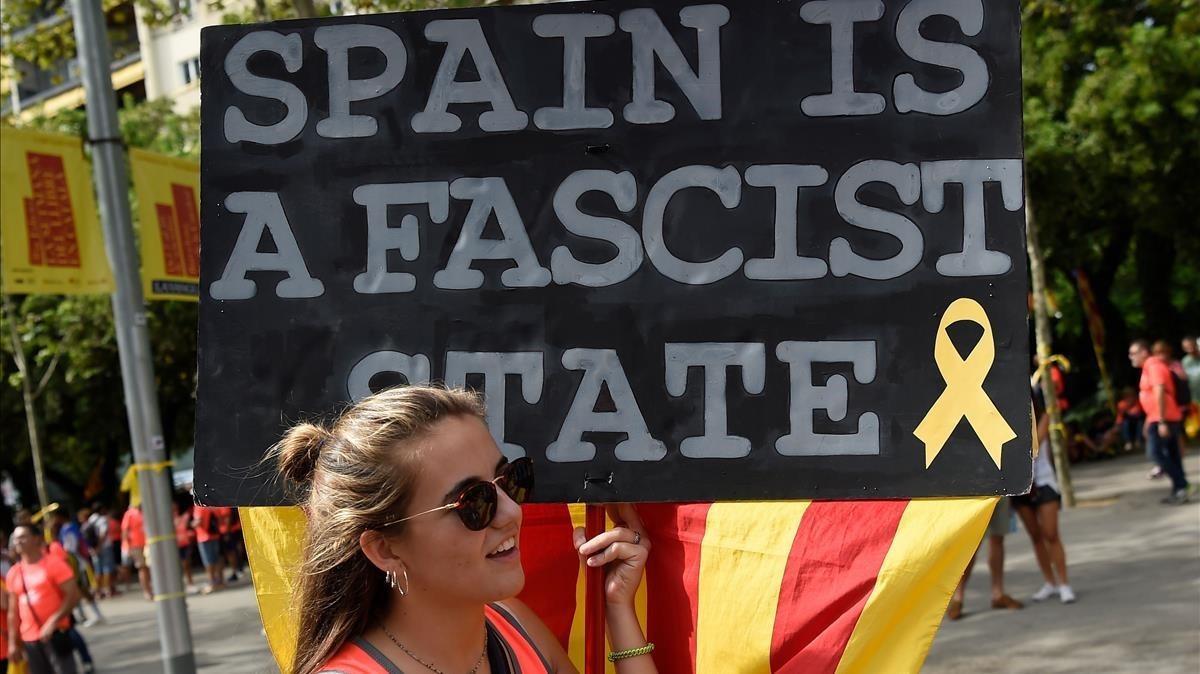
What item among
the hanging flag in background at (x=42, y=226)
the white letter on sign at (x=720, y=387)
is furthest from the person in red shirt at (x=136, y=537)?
the white letter on sign at (x=720, y=387)

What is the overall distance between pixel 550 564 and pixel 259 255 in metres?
0.95

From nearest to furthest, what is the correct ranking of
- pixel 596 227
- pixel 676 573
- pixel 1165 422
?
1. pixel 596 227
2. pixel 676 573
3. pixel 1165 422

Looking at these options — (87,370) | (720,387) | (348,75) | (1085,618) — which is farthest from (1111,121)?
(348,75)

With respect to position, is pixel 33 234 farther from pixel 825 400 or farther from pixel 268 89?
pixel 825 400

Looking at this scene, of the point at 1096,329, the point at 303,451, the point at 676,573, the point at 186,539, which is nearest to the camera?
the point at 303,451

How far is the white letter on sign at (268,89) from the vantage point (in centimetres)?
273

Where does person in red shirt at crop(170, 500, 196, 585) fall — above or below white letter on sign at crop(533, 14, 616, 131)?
below

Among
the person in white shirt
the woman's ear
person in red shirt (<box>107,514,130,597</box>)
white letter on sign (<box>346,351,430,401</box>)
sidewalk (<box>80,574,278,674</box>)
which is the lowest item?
person in red shirt (<box>107,514,130,597</box>)

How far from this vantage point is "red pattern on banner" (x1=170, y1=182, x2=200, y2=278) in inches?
363

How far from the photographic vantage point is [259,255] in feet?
8.93

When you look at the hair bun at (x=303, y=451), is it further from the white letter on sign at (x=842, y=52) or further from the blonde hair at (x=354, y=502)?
the white letter on sign at (x=842, y=52)

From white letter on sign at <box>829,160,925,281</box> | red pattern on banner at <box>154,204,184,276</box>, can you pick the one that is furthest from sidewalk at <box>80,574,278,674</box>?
white letter on sign at <box>829,160,925,281</box>

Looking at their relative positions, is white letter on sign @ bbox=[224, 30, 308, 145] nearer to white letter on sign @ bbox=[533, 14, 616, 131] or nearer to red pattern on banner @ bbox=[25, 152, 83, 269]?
white letter on sign @ bbox=[533, 14, 616, 131]

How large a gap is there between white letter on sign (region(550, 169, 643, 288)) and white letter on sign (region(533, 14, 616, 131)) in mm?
109
